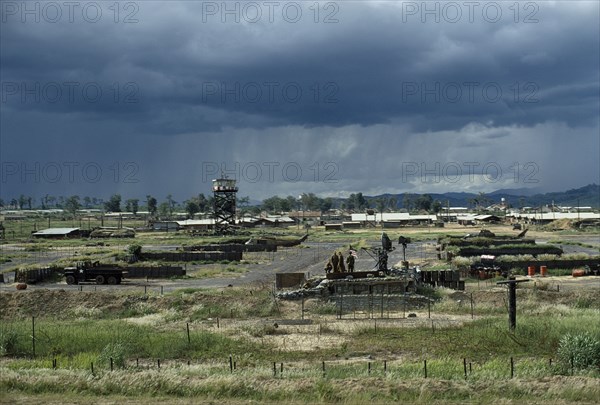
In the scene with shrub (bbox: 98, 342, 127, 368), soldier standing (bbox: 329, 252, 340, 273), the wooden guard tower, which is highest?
the wooden guard tower

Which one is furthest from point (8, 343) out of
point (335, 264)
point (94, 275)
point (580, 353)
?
point (94, 275)

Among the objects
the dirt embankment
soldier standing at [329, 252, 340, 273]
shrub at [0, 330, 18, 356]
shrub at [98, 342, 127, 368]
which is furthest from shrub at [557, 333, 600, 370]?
shrub at [0, 330, 18, 356]

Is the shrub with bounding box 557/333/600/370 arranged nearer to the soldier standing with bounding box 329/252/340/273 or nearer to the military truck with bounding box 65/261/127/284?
the soldier standing with bounding box 329/252/340/273

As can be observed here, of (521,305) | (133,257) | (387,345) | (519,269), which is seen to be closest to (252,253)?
(133,257)

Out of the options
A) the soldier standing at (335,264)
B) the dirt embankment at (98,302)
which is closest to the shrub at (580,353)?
the dirt embankment at (98,302)

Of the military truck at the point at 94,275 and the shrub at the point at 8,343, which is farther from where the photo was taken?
the military truck at the point at 94,275

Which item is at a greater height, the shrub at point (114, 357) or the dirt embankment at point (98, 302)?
the shrub at point (114, 357)

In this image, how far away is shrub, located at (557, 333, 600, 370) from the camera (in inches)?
984

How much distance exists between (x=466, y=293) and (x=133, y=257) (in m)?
48.4

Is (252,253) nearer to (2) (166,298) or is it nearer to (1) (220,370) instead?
(2) (166,298)

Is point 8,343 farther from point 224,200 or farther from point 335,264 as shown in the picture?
point 224,200

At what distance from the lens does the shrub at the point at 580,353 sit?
2498 cm

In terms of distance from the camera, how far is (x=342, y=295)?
146 feet

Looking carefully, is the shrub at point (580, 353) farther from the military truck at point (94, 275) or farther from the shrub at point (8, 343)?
the military truck at point (94, 275)
